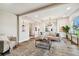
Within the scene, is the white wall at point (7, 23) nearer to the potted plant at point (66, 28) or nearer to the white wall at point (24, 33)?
the white wall at point (24, 33)

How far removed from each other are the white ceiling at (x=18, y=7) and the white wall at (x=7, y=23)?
11cm

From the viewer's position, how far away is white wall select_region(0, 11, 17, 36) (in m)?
2.75

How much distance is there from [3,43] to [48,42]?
110cm

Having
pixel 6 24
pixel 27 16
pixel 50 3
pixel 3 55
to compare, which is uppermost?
pixel 50 3

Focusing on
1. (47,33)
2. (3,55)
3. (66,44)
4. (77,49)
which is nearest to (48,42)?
(47,33)

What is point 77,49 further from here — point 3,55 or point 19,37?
point 3,55

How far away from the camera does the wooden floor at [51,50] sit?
9.20 feet

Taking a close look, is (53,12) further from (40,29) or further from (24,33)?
(24,33)

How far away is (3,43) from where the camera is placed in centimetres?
275

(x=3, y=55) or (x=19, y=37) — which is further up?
(x=19, y=37)

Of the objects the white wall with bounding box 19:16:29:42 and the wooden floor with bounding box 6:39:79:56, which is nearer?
the wooden floor with bounding box 6:39:79:56

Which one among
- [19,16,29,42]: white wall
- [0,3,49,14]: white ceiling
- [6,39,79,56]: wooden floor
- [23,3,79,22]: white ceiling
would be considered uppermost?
[0,3,49,14]: white ceiling

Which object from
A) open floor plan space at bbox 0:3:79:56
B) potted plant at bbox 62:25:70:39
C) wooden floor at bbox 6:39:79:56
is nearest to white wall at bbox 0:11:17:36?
open floor plan space at bbox 0:3:79:56

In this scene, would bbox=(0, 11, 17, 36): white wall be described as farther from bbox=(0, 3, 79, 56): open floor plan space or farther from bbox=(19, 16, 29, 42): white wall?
bbox=(19, 16, 29, 42): white wall
